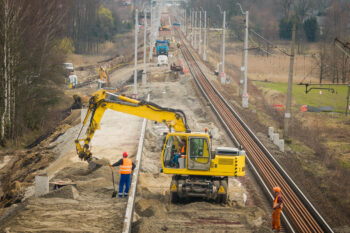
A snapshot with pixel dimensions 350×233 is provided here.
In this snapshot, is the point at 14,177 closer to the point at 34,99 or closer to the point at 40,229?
the point at 40,229

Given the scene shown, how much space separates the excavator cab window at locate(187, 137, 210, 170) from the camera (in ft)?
56.7

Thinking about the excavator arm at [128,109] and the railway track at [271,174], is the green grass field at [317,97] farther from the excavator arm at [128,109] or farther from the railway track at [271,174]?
the excavator arm at [128,109]

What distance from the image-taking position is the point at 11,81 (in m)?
33.6

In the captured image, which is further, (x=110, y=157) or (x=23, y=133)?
(x=23, y=133)

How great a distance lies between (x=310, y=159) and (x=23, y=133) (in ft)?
70.0

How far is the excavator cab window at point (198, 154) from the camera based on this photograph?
17.3 m

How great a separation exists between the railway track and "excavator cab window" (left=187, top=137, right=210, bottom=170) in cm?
384

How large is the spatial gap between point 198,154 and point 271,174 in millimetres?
7715

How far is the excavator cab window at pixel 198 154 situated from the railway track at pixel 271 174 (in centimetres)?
384

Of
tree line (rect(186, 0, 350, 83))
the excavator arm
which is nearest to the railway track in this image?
the excavator arm

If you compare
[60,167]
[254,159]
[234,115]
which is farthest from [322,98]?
[60,167]

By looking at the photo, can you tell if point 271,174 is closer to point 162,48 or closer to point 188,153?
point 188,153

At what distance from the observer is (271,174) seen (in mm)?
Answer: 23766

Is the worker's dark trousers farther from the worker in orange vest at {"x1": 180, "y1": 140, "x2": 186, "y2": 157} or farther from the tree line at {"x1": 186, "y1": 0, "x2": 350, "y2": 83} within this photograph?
the tree line at {"x1": 186, "y1": 0, "x2": 350, "y2": 83}
